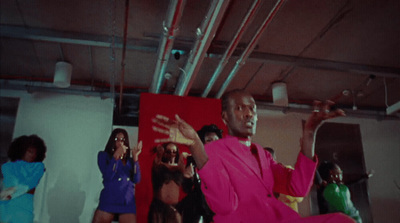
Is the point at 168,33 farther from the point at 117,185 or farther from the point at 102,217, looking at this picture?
the point at 102,217

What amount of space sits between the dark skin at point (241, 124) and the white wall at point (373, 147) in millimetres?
5803

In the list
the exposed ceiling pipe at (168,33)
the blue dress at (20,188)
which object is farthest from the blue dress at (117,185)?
the exposed ceiling pipe at (168,33)

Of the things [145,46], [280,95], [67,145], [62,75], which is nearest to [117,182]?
[145,46]

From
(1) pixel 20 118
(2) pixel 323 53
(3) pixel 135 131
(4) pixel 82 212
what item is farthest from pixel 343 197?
(1) pixel 20 118

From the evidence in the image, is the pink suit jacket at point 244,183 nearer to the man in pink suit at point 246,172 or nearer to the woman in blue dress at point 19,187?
the man in pink suit at point 246,172

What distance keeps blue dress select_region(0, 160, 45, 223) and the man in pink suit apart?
3.07 meters

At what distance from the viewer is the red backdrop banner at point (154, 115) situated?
17.9 feet

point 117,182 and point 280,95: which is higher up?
point 280,95

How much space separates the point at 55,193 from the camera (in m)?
6.26

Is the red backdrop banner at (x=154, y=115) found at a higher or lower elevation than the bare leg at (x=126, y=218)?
higher

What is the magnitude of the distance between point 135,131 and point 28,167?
2.73 meters

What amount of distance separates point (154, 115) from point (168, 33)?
6.50ft

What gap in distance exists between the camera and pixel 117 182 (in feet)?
14.4

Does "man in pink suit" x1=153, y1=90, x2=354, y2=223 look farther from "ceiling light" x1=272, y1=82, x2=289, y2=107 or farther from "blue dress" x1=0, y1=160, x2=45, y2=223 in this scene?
"ceiling light" x1=272, y1=82, x2=289, y2=107
